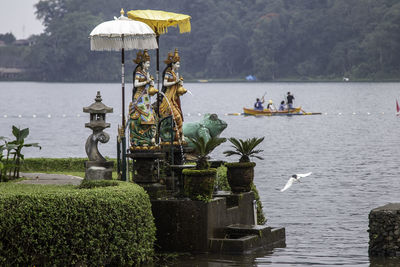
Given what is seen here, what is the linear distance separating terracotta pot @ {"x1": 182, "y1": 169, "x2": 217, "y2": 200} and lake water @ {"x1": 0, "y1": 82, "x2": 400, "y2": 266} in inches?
40.8

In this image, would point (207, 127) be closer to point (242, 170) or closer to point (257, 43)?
point (242, 170)

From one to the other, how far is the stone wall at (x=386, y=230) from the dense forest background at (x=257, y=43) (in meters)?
128

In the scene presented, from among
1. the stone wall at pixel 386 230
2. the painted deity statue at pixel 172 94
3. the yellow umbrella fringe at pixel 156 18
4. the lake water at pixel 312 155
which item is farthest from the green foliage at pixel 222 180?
the stone wall at pixel 386 230

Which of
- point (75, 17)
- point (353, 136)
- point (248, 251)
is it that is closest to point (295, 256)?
point (248, 251)

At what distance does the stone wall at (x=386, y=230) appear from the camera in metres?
15.8

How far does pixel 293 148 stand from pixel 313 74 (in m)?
99.2

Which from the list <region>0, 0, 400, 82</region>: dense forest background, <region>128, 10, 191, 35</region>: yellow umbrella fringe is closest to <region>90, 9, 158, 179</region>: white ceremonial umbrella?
<region>128, 10, 191, 35</region>: yellow umbrella fringe

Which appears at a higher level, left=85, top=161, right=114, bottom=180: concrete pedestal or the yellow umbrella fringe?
the yellow umbrella fringe

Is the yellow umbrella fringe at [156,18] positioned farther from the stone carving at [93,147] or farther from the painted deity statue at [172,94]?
the stone carving at [93,147]

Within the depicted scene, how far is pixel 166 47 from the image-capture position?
166125 millimetres

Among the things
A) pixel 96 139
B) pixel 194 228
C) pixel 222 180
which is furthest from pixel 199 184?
pixel 222 180

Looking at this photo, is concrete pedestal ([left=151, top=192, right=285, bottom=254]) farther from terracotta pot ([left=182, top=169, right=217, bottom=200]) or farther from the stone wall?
the stone wall

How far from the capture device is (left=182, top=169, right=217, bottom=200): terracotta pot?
15.4 meters

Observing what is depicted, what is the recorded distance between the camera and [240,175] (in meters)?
17.5
